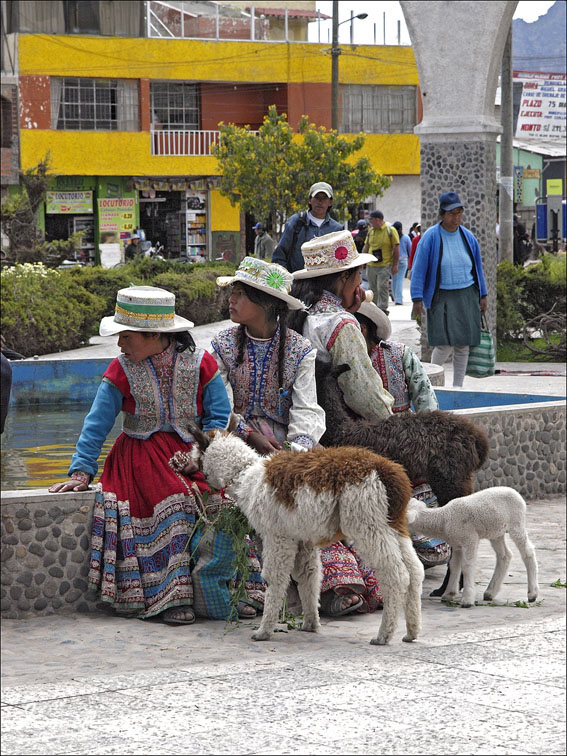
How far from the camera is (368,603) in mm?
6039

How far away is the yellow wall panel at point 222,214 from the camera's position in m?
44.2

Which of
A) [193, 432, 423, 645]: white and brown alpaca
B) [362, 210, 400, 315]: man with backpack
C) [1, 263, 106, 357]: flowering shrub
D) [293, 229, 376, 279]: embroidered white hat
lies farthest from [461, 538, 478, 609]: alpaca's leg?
[362, 210, 400, 315]: man with backpack

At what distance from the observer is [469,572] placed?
6.04m

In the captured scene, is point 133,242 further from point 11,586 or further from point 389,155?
point 11,586

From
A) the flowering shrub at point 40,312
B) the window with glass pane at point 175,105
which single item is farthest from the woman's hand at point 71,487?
the window with glass pane at point 175,105

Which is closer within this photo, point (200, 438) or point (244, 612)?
point (200, 438)

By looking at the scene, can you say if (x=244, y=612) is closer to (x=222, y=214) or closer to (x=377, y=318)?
(x=377, y=318)

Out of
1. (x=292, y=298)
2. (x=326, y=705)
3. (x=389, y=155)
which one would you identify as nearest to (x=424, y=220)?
(x=292, y=298)

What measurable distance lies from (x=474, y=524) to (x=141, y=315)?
1.80 m

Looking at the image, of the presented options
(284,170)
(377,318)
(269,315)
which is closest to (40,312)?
(377,318)

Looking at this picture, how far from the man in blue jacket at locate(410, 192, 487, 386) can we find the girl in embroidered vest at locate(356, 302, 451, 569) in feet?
15.0

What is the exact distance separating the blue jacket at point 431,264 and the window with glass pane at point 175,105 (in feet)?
110

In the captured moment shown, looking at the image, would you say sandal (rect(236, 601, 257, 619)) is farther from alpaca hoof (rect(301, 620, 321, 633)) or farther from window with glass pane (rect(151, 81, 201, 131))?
window with glass pane (rect(151, 81, 201, 131))

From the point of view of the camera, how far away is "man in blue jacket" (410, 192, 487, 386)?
1123 centimetres
